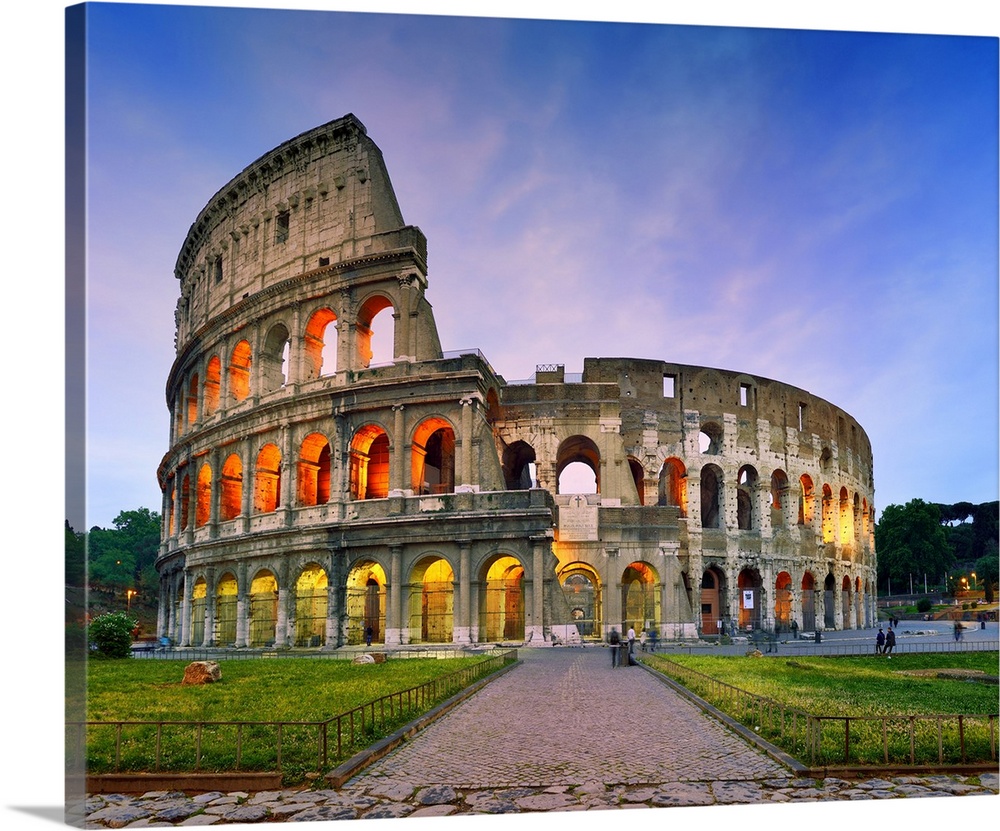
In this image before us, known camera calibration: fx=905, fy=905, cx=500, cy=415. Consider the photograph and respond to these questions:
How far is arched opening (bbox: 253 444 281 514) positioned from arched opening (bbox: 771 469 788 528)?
74.7ft

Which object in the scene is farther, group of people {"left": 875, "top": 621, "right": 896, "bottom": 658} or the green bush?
group of people {"left": 875, "top": 621, "right": 896, "bottom": 658}

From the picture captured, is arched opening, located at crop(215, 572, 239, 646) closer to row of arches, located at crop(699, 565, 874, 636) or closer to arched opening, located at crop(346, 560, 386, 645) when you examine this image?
arched opening, located at crop(346, 560, 386, 645)

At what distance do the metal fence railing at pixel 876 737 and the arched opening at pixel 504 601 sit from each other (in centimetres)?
1828

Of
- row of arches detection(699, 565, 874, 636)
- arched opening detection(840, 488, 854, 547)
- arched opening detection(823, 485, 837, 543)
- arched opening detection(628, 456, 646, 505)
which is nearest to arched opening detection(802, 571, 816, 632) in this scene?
row of arches detection(699, 565, 874, 636)

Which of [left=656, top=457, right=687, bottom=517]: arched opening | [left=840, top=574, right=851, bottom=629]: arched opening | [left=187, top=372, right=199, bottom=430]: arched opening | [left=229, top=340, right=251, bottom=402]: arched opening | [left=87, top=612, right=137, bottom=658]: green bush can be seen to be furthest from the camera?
[left=840, top=574, right=851, bottom=629]: arched opening

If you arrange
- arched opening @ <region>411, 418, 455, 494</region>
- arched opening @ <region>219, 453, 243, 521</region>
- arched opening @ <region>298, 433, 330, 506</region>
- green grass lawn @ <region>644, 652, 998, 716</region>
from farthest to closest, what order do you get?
arched opening @ <region>219, 453, 243, 521</region> < arched opening @ <region>411, 418, 455, 494</region> < arched opening @ <region>298, 433, 330, 506</region> < green grass lawn @ <region>644, 652, 998, 716</region>

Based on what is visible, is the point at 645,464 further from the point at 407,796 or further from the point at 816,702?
the point at 407,796

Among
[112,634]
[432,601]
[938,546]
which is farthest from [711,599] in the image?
[112,634]

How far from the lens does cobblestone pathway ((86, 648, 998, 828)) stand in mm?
7941

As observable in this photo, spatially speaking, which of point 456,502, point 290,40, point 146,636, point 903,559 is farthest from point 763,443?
point 290,40

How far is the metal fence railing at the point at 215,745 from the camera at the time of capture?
27.9 feet

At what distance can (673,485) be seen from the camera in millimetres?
41125

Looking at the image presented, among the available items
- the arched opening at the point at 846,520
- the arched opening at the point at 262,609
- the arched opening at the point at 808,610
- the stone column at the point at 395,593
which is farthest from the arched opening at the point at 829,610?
the arched opening at the point at 262,609

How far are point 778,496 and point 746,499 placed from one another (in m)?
1.56
